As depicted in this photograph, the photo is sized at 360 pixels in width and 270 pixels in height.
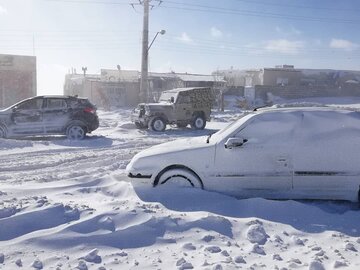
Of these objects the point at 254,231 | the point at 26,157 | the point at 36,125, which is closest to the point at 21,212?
the point at 254,231

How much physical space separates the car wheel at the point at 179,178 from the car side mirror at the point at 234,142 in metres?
0.66

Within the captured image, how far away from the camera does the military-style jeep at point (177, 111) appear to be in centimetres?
1773

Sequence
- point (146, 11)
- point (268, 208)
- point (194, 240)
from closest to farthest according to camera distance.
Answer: point (194, 240), point (268, 208), point (146, 11)

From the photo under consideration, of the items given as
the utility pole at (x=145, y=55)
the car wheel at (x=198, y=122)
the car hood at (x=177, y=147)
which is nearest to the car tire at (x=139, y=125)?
the car wheel at (x=198, y=122)

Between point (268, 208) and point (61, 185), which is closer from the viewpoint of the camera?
point (268, 208)

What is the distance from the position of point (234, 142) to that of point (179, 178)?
98 centimetres

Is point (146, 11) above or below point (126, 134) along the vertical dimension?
above

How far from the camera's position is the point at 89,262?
148 inches

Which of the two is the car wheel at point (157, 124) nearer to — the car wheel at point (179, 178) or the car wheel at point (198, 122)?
the car wheel at point (198, 122)

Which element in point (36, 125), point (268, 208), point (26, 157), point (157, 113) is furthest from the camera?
point (157, 113)

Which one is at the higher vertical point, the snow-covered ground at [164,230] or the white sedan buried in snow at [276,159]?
the white sedan buried in snow at [276,159]

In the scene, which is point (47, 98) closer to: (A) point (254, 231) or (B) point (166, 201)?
(B) point (166, 201)

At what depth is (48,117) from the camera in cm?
1394

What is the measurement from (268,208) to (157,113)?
505 inches
